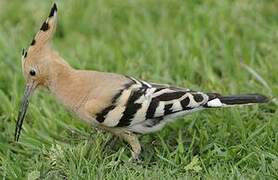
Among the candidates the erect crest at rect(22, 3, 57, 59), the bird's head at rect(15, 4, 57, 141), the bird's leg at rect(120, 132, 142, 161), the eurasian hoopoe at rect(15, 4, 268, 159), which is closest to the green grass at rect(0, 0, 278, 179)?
the bird's leg at rect(120, 132, 142, 161)

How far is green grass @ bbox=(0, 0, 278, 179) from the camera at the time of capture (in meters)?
3.77

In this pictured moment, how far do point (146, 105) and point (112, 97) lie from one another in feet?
0.60

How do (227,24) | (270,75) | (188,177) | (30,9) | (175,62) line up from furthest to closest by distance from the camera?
(30,9)
(227,24)
(175,62)
(270,75)
(188,177)

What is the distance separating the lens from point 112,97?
375cm

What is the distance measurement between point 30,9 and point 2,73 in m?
1.08

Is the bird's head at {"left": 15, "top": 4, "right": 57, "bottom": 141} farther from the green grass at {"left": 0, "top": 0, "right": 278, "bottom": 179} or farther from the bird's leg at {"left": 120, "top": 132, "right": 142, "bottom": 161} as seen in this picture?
the bird's leg at {"left": 120, "top": 132, "right": 142, "bottom": 161}

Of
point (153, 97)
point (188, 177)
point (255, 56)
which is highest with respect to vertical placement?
point (153, 97)

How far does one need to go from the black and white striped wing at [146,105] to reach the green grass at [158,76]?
8.1 inches

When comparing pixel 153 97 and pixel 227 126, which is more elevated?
pixel 153 97

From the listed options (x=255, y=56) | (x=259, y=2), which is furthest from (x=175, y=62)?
(x=259, y=2)

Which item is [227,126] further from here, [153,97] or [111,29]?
[111,29]

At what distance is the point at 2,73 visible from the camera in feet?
16.2

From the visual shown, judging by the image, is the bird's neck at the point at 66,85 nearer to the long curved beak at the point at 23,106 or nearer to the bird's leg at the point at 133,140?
the long curved beak at the point at 23,106

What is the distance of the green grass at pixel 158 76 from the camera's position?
12.4 feet
